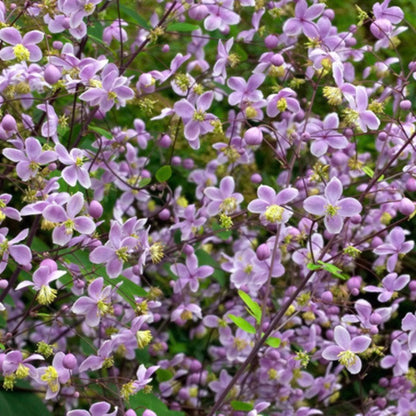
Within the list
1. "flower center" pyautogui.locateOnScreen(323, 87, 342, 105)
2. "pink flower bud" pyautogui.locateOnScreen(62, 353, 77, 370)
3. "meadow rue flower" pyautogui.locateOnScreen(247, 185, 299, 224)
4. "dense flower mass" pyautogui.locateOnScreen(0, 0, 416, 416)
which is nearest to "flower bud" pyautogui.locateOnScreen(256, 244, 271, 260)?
"dense flower mass" pyautogui.locateOnScreen(0, 0, 416, 416)

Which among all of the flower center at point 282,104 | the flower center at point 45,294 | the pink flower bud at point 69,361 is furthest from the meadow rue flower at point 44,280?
the flower center at point 282,104

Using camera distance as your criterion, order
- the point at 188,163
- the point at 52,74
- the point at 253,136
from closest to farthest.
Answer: the point at 52,74 → the point at 253,136 → the point at 188,163

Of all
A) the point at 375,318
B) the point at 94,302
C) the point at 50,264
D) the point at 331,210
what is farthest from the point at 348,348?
the point at 50,264

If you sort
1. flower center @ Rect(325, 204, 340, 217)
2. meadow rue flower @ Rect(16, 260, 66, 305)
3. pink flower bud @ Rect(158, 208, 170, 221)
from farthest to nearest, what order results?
1. pink flower bud @ Rect(158, 208, 170, 221)
2. flower center @ Rect(325, 204, 340, 217)
3. meadow rue flower @ Rect(16, 260, 66, 305)

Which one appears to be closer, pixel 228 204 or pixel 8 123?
pixel 8 123

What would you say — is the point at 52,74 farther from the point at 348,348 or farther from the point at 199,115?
the point at 348,348

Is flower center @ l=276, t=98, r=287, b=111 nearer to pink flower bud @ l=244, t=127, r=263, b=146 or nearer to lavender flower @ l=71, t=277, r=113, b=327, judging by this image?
pink flower bud @ l=244, t=127, r=263, b=146
